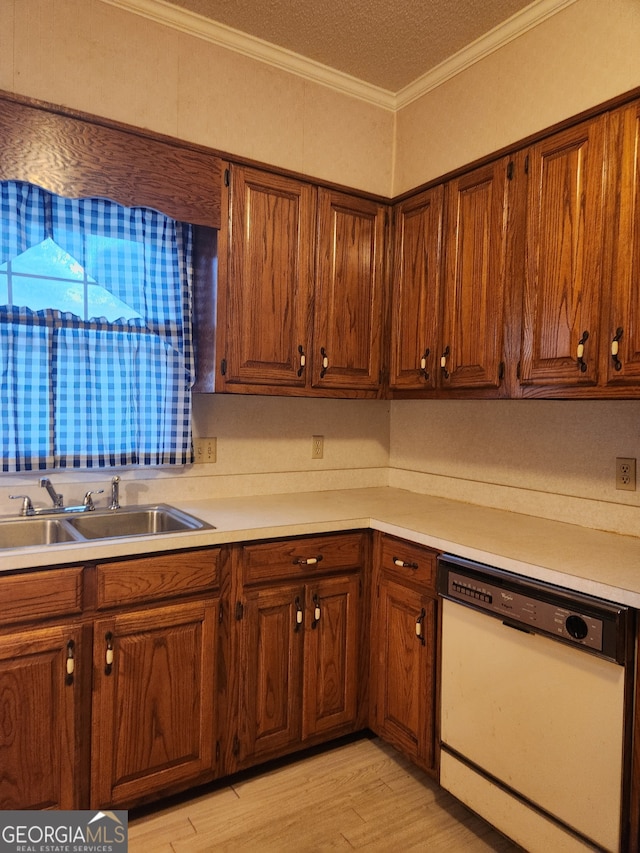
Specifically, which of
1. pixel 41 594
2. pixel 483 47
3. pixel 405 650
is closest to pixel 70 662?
pixel 41 594

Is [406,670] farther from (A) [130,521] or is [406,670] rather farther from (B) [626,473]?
(A) [130,521]

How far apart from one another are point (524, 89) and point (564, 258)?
82 cm

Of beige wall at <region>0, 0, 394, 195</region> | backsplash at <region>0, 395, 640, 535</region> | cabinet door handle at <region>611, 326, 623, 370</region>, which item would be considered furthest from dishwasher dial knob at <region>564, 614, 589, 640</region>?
beige wall at <region>0, 0, 394, 195</region>

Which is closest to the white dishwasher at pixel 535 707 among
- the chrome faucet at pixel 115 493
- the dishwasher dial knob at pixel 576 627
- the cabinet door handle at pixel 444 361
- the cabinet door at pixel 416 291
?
the dishwasher dial knob at pixel 576 627

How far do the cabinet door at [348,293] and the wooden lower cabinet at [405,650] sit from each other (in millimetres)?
777

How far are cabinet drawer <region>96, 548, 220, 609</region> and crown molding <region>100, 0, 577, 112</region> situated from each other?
6.60 feet

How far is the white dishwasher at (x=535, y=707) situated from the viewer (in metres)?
1.36

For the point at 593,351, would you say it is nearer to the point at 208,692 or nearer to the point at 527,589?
the point at 527,589

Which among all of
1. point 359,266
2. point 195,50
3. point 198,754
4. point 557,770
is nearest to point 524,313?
point 359,266

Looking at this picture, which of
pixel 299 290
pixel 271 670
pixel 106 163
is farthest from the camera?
pixel 299 290

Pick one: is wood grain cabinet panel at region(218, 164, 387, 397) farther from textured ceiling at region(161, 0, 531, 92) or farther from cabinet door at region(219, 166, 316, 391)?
textured ceiling at region(161, 0, 531, 92)

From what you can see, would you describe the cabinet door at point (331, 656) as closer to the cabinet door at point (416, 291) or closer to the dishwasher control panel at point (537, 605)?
the dishwasher control panel at point (537, 605)

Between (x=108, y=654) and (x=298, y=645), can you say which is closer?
(x=108, y=654)

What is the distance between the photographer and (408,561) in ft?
6.54
